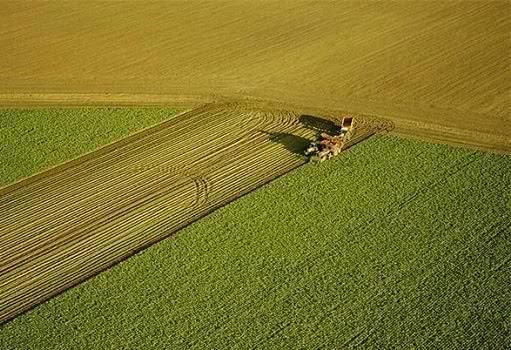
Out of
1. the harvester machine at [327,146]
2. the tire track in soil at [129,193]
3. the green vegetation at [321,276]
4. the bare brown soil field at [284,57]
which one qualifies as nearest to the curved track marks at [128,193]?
the tire track in soil at [129,193]

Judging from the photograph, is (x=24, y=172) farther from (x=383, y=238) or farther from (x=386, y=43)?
(x=386, y=43)

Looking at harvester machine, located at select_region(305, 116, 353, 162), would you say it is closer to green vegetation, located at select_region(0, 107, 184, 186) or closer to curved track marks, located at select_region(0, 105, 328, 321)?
curved track marks, located at select_region(0, 105, 328, 321)

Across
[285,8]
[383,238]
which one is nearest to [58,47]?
[285,8]

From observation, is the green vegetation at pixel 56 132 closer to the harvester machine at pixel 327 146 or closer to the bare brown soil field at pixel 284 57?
the bare brown soil field at pixel 284 57

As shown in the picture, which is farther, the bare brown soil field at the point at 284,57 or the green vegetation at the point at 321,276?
the bare brown soil field at the point at 284,57

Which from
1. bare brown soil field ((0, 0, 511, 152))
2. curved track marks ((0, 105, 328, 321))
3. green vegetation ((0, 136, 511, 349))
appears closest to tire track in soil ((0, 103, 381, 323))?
curved track marks ((0, 105, 328, 321))

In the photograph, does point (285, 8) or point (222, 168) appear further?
point (285, 8)
